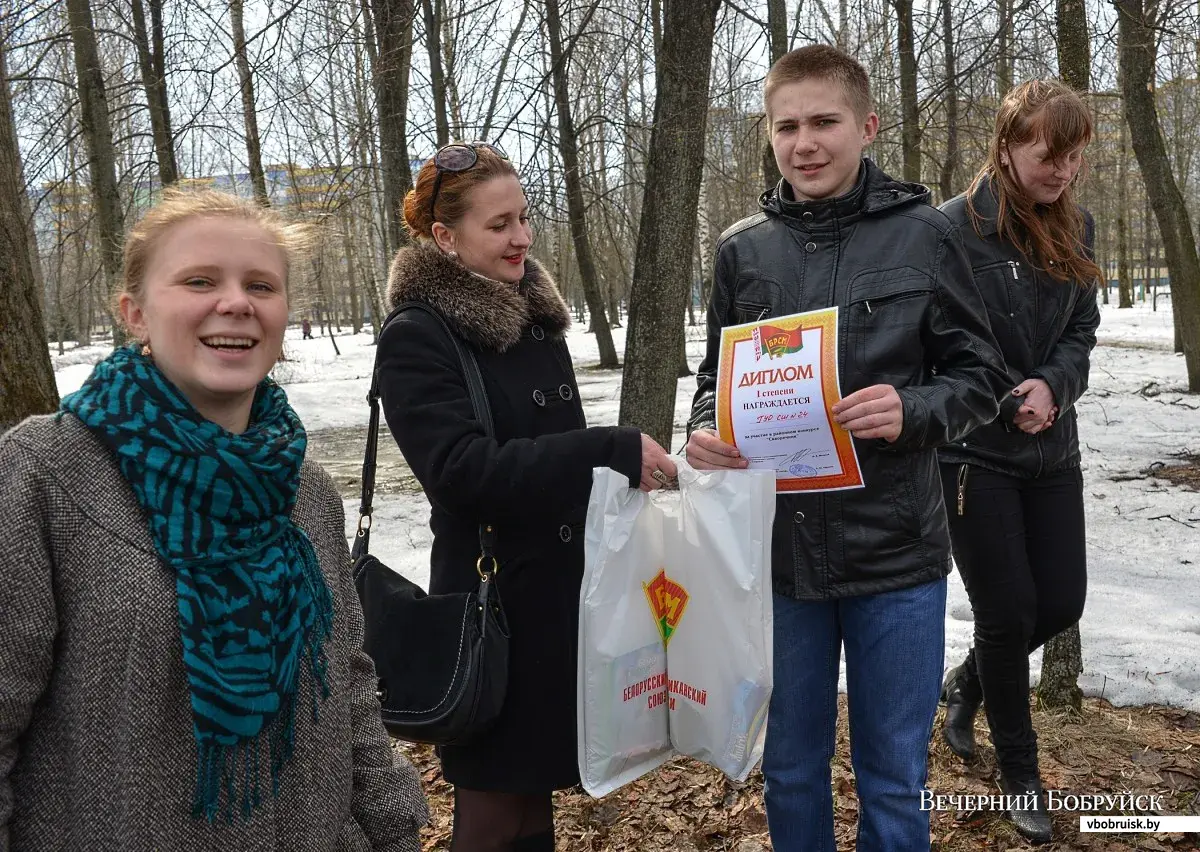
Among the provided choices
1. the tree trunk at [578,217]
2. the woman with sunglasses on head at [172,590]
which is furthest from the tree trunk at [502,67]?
the woman with sunglasses on head at [172,590]

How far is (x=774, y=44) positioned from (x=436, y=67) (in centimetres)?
272

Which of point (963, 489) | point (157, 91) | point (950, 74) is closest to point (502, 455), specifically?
point (963, 489)

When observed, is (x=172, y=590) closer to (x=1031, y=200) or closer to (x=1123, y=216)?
(x=1031, y=200)

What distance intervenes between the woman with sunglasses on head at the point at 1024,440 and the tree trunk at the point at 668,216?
5.17 feet

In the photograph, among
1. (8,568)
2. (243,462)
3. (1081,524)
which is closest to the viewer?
(8,568)

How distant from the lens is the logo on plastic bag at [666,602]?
2.05 m

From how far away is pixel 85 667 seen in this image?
1.23 m

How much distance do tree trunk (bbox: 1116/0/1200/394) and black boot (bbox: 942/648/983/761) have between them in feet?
25.8

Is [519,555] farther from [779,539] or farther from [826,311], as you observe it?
[826,311]

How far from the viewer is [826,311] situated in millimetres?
2049

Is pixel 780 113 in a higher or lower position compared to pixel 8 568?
higher

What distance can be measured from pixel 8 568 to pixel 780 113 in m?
1.83

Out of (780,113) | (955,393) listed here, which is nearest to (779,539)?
(955,393)

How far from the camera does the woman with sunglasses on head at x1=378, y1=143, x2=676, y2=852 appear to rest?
6.38 ft
